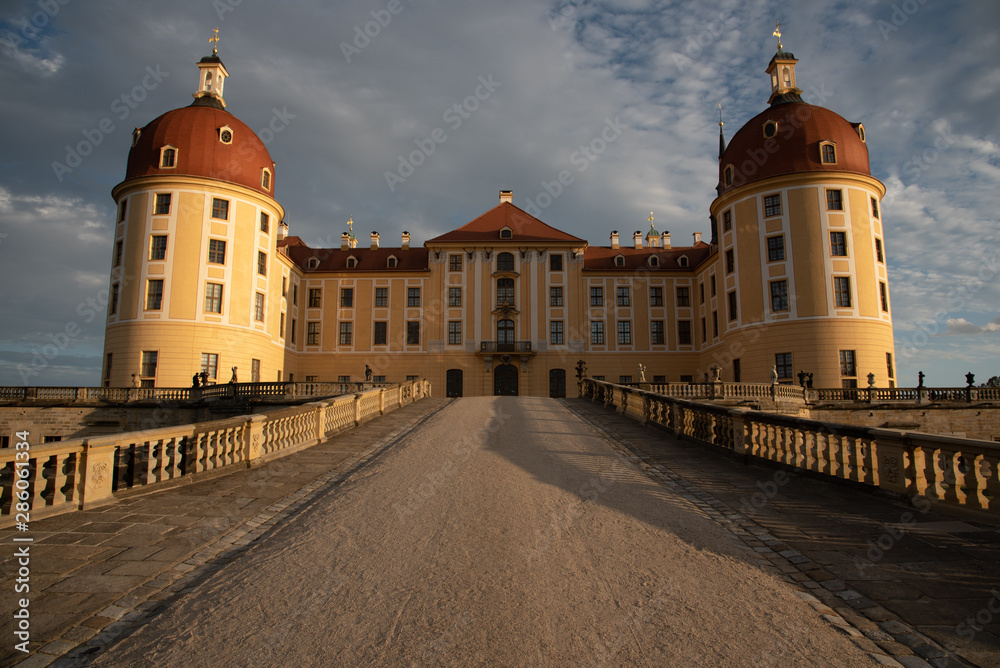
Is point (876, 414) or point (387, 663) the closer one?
point (387, 663)

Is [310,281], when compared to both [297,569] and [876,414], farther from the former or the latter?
[297,569]

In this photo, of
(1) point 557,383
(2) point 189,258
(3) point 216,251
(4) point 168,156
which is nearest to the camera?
(2) point 189,258

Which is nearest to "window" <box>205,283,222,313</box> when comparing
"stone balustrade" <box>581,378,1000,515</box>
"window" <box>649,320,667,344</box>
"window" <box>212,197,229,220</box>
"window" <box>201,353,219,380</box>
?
"window" <box>201,353,219,380</box>

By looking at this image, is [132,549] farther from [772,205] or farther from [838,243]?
[838,243]

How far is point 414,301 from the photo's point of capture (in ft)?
151

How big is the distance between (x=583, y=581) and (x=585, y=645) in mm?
1102

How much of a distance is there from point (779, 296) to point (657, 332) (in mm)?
12453

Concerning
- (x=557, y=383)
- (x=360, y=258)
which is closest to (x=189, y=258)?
(x=360, y=258)

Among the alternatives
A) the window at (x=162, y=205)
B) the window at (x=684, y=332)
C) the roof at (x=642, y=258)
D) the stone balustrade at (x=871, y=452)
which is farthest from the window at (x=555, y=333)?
the stone balustrade at (x=871, y=452)

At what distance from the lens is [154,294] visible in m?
33.7

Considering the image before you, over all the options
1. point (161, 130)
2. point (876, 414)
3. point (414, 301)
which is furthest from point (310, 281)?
point (876, 414)

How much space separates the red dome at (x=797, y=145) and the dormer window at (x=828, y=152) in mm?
119

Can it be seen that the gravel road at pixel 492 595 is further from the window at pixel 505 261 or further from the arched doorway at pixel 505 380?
the window at pixel 505 261

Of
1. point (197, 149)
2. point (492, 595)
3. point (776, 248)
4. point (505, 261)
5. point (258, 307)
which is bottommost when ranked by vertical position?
point (492, 595)
